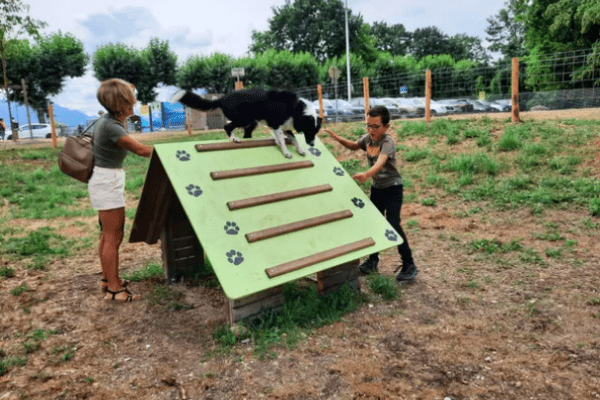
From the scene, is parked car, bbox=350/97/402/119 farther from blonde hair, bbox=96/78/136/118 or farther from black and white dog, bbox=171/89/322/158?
blonde hair, bbox=96/78/136/118

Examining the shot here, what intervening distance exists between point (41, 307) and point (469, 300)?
3.53 m

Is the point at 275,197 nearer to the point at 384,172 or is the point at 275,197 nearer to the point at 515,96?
the point at 384,172

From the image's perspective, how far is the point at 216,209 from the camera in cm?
324

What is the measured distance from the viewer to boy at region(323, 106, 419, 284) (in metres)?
3.88

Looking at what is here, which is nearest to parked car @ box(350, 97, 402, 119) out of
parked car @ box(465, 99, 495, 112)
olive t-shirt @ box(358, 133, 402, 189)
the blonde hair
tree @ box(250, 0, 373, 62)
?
parked car @ box(465, 99, 495, 112)

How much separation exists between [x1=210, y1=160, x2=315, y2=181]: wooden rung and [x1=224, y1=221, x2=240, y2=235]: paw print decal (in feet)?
1.42

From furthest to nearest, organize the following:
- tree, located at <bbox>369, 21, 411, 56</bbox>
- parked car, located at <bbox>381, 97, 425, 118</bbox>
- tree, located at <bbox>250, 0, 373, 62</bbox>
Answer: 1. tree, located at <bbox>369, 21, 411, 56</bbox>
2. tree, located at <bbox>250, 0, 373, 62</bbox>
3. parked car, located at <bbox>381, 97, 425, 118</bbox>

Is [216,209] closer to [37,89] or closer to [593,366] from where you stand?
[593,366]

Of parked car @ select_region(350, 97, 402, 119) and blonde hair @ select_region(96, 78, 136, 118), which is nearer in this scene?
blonde hair @ select_region(96, 78, 136, 118)

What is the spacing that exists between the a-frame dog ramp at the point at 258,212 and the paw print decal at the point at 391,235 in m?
0.01

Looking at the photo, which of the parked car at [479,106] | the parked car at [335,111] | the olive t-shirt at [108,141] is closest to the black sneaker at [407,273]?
the olive t-shirt at [108,141]

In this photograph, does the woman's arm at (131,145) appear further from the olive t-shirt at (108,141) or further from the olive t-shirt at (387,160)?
the olive t-shirt at (387,160)

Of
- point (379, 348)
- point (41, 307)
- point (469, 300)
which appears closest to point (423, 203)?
point (469, 300)

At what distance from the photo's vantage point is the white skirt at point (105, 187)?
346 centimetres
